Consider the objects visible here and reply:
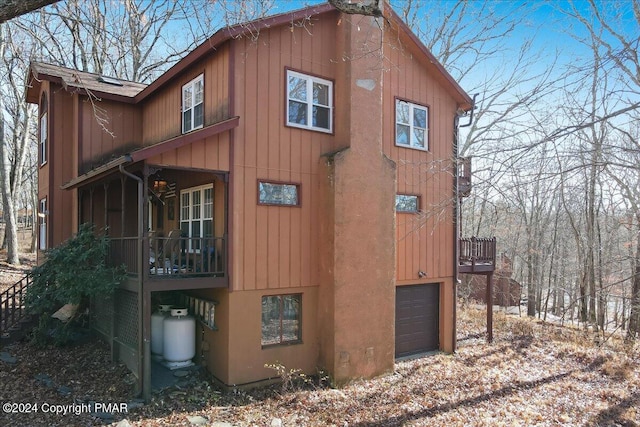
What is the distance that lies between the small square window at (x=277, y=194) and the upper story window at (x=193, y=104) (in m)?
2.33

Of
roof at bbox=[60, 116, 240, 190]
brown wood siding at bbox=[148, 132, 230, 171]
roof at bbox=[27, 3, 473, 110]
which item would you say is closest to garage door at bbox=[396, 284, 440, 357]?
roof at bbox=[27, 3, 473, 110]

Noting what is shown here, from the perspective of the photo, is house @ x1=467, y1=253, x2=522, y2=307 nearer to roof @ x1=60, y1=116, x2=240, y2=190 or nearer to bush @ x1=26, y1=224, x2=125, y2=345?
roof @ x1=60, y1=116, x2=240, y2=190

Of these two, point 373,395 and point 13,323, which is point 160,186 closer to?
point 13,323

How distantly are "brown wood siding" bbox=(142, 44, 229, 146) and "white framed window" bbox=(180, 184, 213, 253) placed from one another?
5.29 ft

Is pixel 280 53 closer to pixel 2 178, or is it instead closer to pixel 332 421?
pixel 332 421

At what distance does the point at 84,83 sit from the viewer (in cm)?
1248

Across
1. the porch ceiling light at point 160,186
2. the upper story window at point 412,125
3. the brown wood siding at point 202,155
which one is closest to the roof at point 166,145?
the brown wood siding at point 202,155

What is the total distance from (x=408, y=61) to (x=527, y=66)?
34.3ft

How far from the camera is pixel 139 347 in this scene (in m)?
8.16

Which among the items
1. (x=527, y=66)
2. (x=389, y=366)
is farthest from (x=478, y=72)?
(x=389, y=366)

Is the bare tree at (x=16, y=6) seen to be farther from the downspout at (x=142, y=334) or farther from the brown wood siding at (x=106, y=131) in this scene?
the brown wood siding at (x=106, y=131)

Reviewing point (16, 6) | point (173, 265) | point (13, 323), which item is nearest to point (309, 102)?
point (173, 265)

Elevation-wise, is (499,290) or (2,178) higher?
(2,178)

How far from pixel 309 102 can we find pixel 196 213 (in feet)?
12.7
